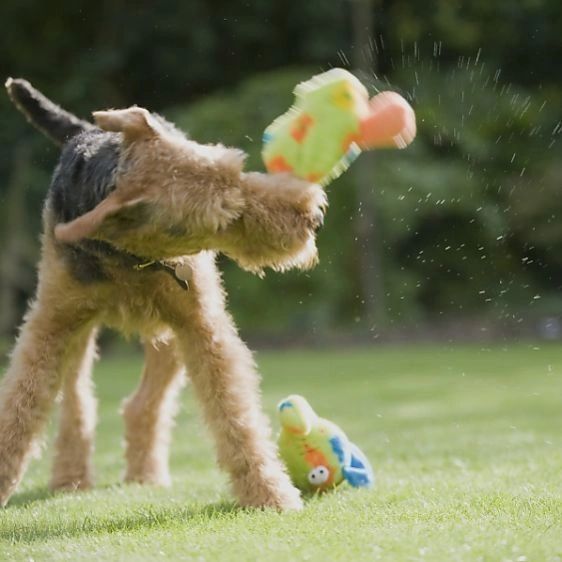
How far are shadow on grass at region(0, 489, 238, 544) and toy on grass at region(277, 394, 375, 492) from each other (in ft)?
1.14

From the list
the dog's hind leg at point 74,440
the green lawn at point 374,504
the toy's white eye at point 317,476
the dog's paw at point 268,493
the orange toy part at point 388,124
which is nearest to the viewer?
the green lawn at point 374,504

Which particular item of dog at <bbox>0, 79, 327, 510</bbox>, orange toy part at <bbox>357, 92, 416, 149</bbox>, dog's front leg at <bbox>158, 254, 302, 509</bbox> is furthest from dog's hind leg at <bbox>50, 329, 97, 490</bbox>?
orange toy part at <bbox>357, 92, 416, 149</bbox>

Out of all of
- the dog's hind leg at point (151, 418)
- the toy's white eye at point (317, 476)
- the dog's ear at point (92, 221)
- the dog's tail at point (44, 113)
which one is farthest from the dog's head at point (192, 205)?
the dog's tail at point (44, 113)

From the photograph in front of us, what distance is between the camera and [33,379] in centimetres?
351

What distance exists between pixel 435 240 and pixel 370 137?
10.9m

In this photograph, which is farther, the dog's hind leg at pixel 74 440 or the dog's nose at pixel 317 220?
the dog's hind leg at pixel 74 440

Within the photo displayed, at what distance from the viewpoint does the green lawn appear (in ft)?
9.05

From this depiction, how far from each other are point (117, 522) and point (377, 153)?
10649 mm

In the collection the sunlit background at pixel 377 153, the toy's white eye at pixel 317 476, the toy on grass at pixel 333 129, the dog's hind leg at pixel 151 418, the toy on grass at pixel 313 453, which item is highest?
the sunlit background at pixel 377 153

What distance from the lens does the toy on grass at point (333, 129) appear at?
326 cm

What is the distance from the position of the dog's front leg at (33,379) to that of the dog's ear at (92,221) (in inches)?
22.1

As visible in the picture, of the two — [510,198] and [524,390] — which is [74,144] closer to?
[524,390]

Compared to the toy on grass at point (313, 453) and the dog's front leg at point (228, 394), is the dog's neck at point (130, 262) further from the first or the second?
the toy on grass at point (313, 453)

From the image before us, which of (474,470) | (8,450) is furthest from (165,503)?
(474,470)
